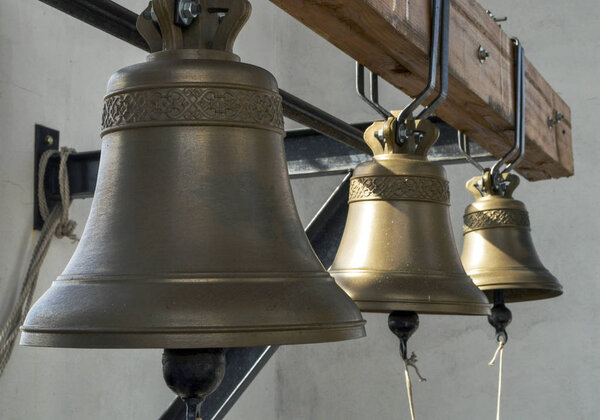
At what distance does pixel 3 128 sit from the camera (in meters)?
2.22

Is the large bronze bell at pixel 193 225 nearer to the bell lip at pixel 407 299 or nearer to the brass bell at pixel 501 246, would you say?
the bell lip at pixel 407 299

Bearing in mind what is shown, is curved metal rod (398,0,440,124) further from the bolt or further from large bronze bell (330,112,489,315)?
the bolt

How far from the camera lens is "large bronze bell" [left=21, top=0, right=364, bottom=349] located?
23.3 inches

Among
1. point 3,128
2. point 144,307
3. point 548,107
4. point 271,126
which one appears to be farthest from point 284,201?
point 3,128

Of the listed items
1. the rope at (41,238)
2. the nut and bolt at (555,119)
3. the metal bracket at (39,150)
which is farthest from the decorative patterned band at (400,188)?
the metal bracket at (39,150)

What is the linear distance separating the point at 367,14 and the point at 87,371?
1834 mm

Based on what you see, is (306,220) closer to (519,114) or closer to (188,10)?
(519,114)

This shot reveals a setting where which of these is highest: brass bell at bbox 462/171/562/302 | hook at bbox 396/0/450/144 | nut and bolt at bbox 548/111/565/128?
nut and bolt at bbox 548/111/565/128

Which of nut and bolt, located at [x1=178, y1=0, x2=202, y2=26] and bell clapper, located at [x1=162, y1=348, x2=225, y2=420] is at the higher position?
nut and bolt, located at [x1=178, y1=0, x2=202, y2=26]

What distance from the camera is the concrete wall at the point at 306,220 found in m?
2.29

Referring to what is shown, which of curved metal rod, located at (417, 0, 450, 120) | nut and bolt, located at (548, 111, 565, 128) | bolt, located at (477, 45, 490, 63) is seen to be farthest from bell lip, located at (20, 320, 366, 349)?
nut and bolt, located at (548, 111, 565, 128)

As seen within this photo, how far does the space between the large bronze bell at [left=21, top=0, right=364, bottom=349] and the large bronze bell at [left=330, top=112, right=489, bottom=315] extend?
31 cm

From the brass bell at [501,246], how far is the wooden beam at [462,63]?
118 mm

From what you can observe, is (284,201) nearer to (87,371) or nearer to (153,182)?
(153,182)
